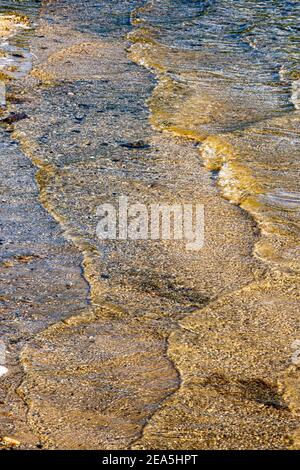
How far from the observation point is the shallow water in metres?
5.43

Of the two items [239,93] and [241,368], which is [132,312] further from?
[239,93]

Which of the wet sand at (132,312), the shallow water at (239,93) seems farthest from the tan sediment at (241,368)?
the shallow water at (239,93)

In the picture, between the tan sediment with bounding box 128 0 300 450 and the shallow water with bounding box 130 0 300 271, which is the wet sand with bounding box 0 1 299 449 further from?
the shallow water with bounding box 130 0 300 271

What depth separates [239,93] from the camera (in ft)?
25.0

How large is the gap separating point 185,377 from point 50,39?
20.9 ft

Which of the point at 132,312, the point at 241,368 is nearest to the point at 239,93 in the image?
the point at 132,312

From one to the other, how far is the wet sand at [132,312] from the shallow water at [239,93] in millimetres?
161

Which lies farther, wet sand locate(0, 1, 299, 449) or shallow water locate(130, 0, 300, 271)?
shallow water locate(130, 0, 300, 271)

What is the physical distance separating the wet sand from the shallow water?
0.16 m

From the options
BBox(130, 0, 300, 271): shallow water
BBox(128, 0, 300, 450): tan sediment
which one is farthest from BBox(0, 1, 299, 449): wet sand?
BBox(130, 0, 300, 271): shallow water

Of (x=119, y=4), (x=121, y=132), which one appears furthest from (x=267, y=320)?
(x=119, y=4)

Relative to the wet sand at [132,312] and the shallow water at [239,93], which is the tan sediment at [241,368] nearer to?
the wet sand at [132,312]

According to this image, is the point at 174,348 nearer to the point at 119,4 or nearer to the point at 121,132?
the point at 121,132

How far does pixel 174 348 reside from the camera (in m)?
3.82
